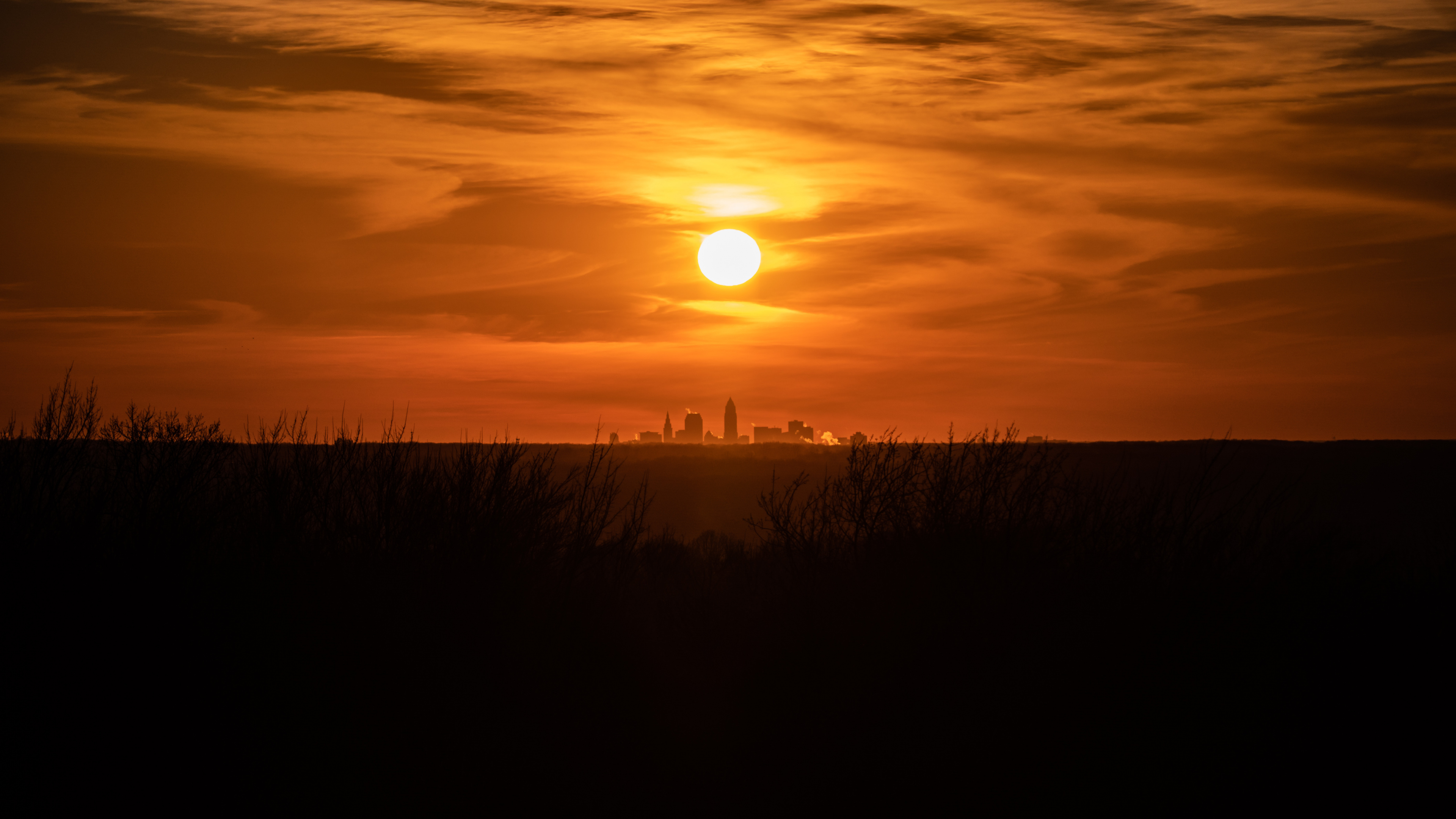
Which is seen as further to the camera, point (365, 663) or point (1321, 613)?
point (1321, 613)

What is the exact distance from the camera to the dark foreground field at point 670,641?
1347cm

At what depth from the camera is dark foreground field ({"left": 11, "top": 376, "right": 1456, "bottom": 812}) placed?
1347 cm

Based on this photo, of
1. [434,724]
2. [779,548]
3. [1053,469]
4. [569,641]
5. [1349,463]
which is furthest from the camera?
[1349,463]

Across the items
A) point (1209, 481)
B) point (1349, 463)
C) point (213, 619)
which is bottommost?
point (213, 619)

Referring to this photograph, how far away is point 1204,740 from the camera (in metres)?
14.3

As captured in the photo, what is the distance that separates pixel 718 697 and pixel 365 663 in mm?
5565

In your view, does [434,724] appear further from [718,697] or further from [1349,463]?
[1349,463]

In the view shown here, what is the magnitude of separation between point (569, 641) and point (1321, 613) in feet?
39.4

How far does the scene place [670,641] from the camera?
19.2 m

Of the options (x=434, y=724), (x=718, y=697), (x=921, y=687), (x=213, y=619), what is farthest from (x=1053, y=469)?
(x=213, y=619)

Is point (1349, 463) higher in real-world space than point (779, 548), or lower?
higher

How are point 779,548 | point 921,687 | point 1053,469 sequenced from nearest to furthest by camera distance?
point 921,687 < point 1053,469 < point 779,548

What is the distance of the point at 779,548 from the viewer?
1958cm

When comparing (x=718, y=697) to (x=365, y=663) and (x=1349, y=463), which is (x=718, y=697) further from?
(x=1349, y=463)
